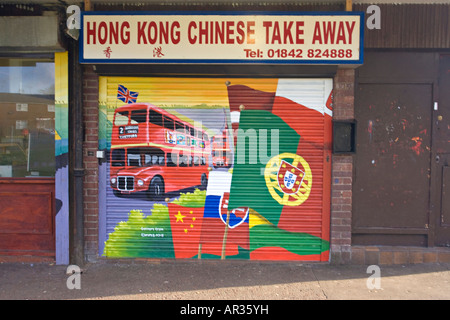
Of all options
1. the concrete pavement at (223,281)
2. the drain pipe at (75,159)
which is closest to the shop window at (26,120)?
the drain pipe at (75,159)

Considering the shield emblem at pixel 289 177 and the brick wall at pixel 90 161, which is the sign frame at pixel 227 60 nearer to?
the brick wall at pixel 90 161

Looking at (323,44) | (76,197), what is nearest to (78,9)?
(76,197)

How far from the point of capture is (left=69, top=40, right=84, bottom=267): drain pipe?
15.1 ft

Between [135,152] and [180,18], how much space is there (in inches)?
77.0

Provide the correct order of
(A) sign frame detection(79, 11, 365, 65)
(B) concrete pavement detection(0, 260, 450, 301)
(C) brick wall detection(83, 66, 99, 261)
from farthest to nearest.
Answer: (C) brick wall detection(83, 66, 99, 261), (A) sign frame detection(79, 11, 365, 65), (B) concrete pavement detection(0, 260, 450, 301)

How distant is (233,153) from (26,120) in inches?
122

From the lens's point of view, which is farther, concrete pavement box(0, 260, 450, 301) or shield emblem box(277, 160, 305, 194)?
shield emblem box(277, 160, 305, 194)

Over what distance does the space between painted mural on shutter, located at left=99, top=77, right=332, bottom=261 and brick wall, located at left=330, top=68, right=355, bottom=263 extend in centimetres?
12

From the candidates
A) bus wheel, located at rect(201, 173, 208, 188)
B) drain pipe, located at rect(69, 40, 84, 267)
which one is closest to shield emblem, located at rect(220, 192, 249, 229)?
bus wheel, located at rect(201, 173, 208, 188)

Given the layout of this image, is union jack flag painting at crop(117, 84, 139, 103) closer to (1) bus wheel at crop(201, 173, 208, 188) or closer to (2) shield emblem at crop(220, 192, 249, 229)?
(1) bus wheel at crop(201, 173, 208, 188)

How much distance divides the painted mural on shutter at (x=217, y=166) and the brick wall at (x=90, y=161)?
100 mm

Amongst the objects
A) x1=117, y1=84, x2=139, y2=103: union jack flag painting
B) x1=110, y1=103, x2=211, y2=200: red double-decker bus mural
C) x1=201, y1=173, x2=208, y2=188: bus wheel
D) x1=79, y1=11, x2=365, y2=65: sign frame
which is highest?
x1=79, y1=11, x2=365, y2=65: sign frame

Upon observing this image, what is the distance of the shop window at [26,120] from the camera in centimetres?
484

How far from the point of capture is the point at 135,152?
4805 mm
